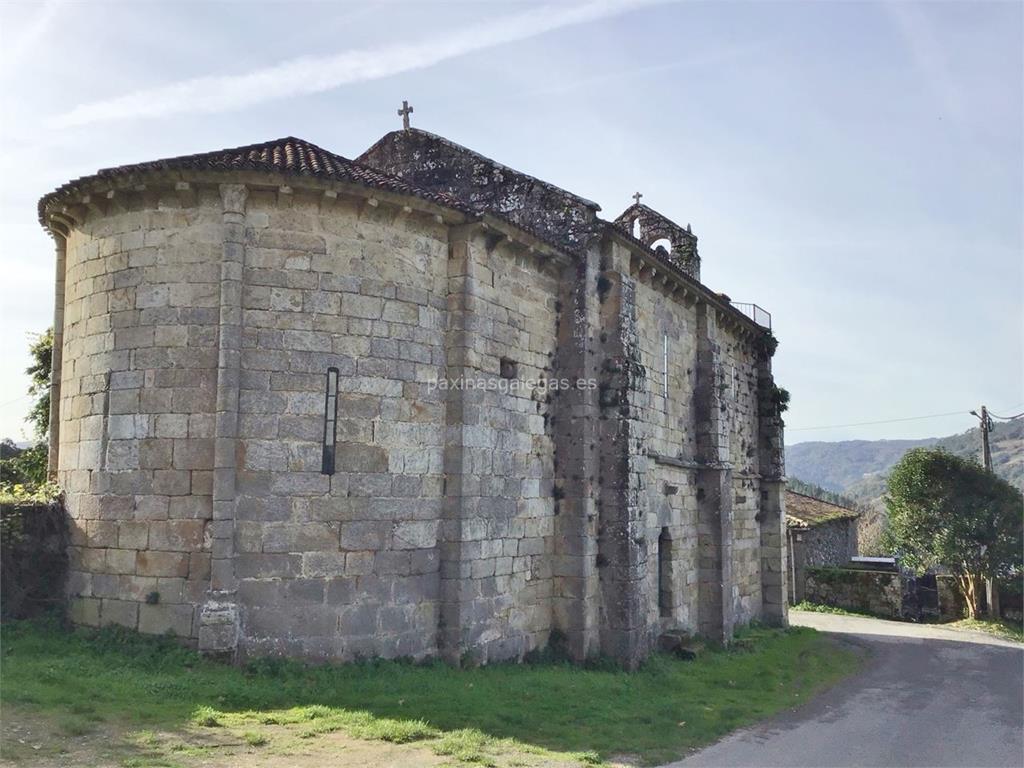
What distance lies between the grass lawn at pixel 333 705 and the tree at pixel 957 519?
14.0 meters

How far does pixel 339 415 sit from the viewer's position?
10672 mm

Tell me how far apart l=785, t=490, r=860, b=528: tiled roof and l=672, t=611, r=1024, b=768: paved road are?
31.5ft

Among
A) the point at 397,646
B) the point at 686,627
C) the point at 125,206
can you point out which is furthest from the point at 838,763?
the point at 125,206

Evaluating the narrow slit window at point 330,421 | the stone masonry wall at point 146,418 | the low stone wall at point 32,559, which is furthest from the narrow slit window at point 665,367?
the low stone wall at point 32,559

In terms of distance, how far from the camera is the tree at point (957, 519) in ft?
75.5

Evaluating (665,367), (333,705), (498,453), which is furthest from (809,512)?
(333,705)

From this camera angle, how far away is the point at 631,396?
13914mm

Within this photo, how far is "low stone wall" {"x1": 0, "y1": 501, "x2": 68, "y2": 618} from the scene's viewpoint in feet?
35.2

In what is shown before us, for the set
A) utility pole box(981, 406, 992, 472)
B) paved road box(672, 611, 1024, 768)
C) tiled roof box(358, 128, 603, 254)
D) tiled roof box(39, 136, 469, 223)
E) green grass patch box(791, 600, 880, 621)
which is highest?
tiled roof box(358, 128, 603, 254)

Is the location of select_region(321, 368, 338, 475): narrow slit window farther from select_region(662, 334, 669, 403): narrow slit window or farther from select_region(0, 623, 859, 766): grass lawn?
select_region(662, 334, 669, 403): narrow slit window

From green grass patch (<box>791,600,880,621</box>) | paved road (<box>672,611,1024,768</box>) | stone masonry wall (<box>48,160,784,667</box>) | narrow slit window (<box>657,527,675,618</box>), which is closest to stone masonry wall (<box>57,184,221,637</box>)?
stone masonry wall (<box>48,160,784,667</box>)

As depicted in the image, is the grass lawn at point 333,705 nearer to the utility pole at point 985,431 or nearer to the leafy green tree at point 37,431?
the leafy green tree at point 37,431

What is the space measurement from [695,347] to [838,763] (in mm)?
10351

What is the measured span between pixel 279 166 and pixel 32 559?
19.6ft
